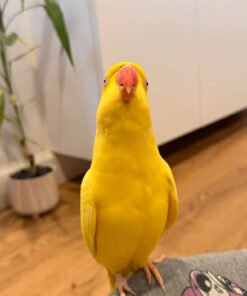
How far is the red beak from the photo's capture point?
1.33 feet

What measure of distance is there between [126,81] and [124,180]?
116 mm

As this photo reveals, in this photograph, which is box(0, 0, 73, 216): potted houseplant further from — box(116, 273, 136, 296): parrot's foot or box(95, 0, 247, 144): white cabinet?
box(116, 273, 136, 296): parrot's foot

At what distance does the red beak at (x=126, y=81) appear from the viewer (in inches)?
16.0

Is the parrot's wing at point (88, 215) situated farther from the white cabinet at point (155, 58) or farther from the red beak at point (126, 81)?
the white cabinet at point (155, 58)

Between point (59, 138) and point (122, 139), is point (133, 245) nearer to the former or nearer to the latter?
point (122, 139)

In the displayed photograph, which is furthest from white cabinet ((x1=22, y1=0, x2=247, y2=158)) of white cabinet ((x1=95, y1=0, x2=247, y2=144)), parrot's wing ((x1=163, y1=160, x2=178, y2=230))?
parrot's wing ((x1=163, y1=160, x2=178, y2=230))

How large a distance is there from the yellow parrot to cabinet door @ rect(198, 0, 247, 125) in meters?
A: 1.00

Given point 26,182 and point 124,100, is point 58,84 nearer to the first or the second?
point 26,182

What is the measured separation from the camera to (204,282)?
1.92 feet

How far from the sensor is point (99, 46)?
105 cm

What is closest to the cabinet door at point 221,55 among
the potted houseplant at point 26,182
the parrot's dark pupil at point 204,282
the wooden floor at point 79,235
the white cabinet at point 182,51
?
the white cabinet at point 182,51

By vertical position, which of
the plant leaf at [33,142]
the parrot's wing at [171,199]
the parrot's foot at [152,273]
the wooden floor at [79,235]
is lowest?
the wooden floor at [79,235]

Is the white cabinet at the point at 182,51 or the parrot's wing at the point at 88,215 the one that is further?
the white cabinet at the point at 182,51

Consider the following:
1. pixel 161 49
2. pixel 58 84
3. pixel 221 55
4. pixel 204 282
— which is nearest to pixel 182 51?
pixel 161 49
